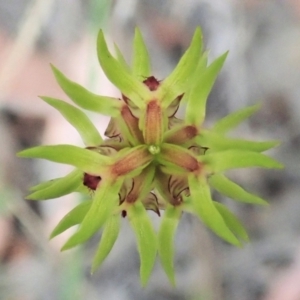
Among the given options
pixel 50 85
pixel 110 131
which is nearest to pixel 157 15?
pixel 50 85

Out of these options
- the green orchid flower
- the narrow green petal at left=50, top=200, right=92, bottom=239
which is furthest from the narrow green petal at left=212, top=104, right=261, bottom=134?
the narrow green petal at left=50, top=200, right=92, bottom=239

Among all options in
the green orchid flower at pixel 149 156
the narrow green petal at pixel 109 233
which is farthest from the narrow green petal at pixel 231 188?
the narrow green petal at pixel 109 233

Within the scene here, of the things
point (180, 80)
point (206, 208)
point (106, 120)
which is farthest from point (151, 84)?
point (106, 120)

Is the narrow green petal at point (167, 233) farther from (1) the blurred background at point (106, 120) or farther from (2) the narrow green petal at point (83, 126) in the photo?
(1) the blurred background at point (106, 120)

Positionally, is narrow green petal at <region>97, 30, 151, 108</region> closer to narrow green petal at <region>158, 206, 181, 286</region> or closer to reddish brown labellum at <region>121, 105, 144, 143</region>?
reddish brown labellum at <region>121, 105, 144, 143</region>

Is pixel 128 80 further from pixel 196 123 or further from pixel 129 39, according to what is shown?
pixel 129 39

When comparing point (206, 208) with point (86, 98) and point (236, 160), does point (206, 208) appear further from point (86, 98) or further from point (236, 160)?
point (86, 98)
